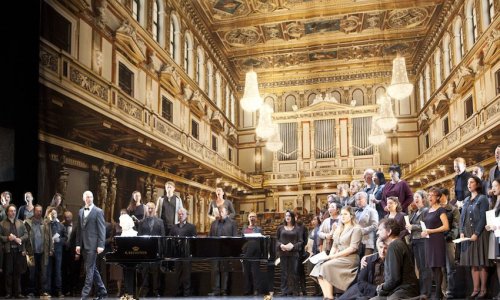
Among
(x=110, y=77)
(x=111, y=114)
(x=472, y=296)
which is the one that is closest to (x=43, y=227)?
(x=111, y=114)

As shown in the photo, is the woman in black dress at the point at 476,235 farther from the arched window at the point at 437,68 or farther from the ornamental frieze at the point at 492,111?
the arched window at the point at 437,68

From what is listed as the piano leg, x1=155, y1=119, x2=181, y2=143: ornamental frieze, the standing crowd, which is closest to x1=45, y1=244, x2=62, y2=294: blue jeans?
the standing crowd

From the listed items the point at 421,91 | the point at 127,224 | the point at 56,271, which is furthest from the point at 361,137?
the point at 56,271

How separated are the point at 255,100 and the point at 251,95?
0.44 feet

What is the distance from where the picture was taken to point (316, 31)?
431 inches

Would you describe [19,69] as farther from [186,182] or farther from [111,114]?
[186,182]

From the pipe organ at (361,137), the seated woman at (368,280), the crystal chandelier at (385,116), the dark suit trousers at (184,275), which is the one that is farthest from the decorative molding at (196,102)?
the seated woman at (368,280)

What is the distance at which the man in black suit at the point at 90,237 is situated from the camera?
733 cm

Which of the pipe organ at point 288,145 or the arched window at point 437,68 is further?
the pipe organ at point 288,145

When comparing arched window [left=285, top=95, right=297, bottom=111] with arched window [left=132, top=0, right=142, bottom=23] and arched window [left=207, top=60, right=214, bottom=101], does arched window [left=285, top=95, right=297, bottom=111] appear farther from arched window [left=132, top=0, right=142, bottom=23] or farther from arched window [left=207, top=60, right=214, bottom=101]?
arched window [left=132, top=0, right=142, bottom=23]

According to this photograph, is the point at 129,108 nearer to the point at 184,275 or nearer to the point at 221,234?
the point at 221,234

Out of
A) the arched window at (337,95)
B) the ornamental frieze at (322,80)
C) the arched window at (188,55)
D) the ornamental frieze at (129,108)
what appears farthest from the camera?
the arched window at (188,55)

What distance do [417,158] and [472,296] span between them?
12.0 feet

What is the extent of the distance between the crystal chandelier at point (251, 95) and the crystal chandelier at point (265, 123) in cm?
14
